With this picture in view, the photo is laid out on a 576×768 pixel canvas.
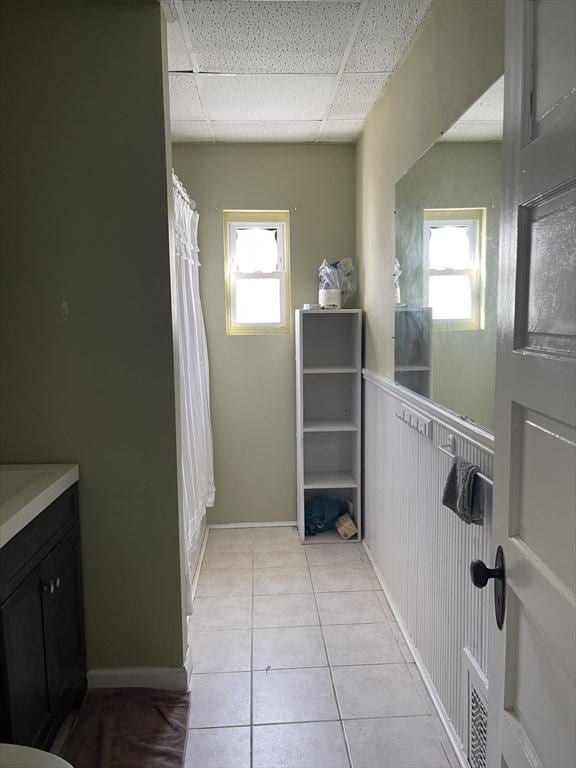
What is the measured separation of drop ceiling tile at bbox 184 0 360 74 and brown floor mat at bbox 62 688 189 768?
2.56 meters

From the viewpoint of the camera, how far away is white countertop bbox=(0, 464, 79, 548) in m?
1.51

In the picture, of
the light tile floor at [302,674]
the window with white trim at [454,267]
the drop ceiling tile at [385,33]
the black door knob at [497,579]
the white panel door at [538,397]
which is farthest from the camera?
the drop ceiling tile at [385,33]

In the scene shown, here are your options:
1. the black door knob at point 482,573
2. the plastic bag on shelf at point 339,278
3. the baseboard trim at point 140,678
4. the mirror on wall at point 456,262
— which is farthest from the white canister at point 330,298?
the black door knob at point 482,573

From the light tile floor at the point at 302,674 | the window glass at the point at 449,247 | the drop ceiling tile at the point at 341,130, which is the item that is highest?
the drop ceiling tile at the point at 341,130

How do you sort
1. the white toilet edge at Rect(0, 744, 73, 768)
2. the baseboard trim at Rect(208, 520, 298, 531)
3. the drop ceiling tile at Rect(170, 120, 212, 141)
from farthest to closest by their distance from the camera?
the baseboard trim at Rect(208, 520, 298, 531) → the drop ceiling tile at Rect(170, 120, 212, 141) → the white toilet edge at Rect(0, 744, 73, 768)

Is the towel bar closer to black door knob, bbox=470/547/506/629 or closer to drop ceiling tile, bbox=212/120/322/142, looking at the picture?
black door knob, bbox=470/547/506/629

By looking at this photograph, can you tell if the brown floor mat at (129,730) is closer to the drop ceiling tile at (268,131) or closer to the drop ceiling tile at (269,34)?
the drop ceiling tile at (269,34)

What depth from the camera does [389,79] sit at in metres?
2.61

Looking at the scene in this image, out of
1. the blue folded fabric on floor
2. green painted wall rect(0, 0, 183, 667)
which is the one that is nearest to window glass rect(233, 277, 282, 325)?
Answer: the blue folded fabric on floor

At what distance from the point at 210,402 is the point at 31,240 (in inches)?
74.4

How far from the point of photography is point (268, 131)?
3.36 metres

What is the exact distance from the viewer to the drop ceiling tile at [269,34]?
79.5 inches

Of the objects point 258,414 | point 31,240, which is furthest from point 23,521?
point 258,414

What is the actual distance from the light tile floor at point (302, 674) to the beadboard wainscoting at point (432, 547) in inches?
4.8
